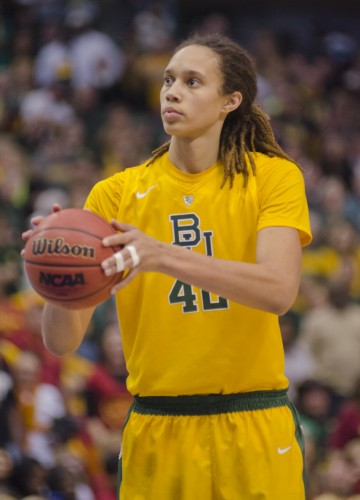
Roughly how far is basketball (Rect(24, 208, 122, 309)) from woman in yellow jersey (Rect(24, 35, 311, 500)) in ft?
1.30

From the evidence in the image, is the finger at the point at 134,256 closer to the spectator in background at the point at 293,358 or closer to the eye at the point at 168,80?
the eye at the point at 168,80

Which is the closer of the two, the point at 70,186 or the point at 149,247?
the point at 149,247

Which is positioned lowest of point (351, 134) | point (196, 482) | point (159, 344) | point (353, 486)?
point (353, 486)

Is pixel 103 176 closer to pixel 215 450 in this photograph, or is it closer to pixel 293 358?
pixel 293 358

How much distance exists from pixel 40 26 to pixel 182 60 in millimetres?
10487

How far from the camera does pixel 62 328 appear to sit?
13.6 ft

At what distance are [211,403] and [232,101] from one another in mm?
1171

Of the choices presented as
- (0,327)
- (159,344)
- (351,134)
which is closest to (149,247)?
(159,344)

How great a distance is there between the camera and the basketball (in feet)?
11.9

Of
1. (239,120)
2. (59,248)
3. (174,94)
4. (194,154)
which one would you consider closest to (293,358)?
(239,120)

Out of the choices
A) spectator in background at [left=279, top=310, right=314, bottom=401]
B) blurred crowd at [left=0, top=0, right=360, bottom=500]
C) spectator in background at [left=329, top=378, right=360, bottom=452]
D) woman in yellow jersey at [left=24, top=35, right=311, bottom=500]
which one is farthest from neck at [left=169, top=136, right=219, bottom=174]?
spectator in background at [left=279, top=310, right=314, bottom=401]

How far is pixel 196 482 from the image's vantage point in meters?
4.09

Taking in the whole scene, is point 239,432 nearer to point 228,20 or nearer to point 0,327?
point 0,327

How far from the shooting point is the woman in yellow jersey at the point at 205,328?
411cm
